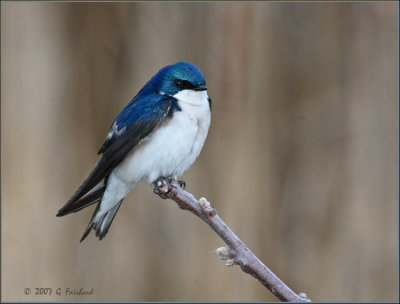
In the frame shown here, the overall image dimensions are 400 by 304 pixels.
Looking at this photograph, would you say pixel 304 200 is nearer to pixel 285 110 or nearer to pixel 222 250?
pixel 285 110

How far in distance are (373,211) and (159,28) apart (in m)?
1.12

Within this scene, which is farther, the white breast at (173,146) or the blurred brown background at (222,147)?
the blurred brown background at (222,147)

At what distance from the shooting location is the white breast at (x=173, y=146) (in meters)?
1.38

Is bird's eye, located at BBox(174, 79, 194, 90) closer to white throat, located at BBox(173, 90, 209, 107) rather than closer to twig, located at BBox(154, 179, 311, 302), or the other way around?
white throat, located at BBox(173, 90, 209, 107)

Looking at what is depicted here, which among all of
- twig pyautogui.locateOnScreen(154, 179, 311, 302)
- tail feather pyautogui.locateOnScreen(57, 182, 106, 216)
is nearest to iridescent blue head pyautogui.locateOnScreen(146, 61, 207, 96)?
tail feather pyautogui.locateOnScreen(57, 182, 106, 216)

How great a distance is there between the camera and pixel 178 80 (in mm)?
1432

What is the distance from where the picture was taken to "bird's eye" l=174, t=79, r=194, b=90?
1414 mm

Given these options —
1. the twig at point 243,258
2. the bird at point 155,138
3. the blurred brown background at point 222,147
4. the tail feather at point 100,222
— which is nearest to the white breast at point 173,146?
the bird at point 155,138

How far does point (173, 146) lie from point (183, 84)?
0.17 meters

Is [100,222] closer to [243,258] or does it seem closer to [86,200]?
[86,200]

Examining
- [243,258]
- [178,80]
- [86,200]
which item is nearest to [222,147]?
[178,80]

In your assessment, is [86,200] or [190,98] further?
[190,98]

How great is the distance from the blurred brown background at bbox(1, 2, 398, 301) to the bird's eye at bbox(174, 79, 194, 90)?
72 cm

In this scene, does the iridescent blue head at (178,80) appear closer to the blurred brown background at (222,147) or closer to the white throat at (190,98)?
the white throat at (190,98)
